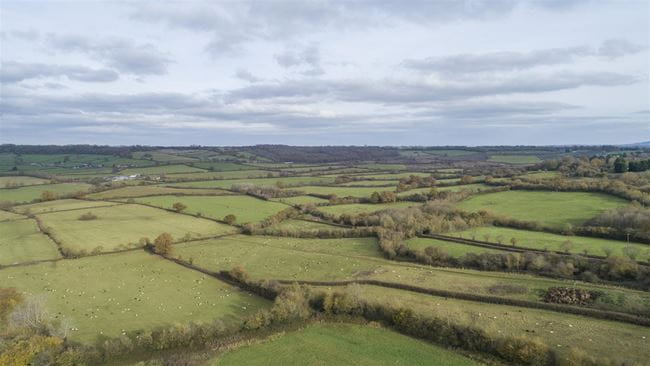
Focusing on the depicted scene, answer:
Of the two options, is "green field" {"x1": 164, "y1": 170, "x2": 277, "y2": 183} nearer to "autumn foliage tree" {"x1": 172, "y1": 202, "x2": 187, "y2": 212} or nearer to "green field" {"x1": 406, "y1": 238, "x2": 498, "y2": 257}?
"autumn foliage tree" {"x1": 172, "y1": 202, "x2": 187, "y2": 212}

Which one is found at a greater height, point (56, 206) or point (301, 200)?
point (301, 200)

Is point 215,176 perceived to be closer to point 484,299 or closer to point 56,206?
point 56,206

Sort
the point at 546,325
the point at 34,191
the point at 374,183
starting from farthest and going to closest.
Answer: the point at 374,183 < the point at 34,191 < the point at 546,325

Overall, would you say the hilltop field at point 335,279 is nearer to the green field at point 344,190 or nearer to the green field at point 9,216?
the green field at point 9,216

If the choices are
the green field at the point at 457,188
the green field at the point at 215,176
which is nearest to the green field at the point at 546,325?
the green field at the point at 457,188

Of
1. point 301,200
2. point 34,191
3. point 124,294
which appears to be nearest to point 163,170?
point 34,191

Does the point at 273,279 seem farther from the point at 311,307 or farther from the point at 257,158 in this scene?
the point at 257,158

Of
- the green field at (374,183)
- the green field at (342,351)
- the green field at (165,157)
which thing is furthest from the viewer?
the green field at (165,157)
